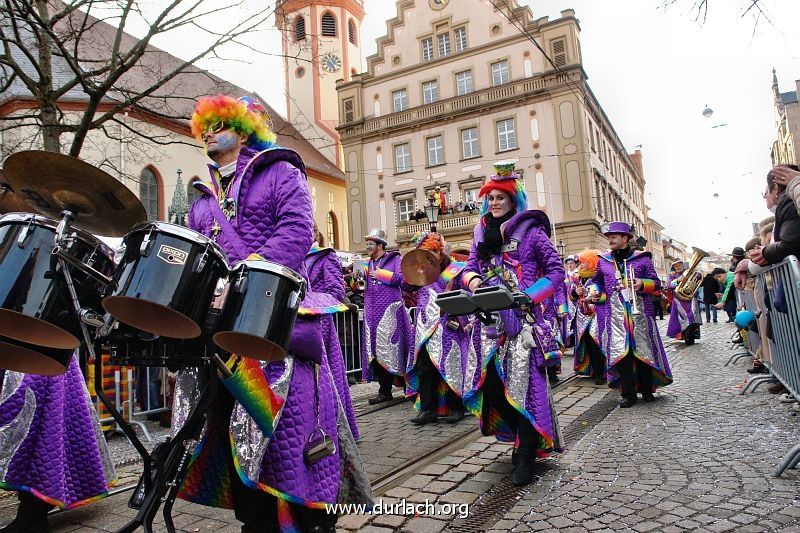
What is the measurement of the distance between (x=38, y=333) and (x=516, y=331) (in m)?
2.84

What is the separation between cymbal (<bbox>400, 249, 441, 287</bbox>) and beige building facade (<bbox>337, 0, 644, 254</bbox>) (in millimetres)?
24016

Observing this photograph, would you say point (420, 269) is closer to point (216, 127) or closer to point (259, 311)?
point (216, 127)

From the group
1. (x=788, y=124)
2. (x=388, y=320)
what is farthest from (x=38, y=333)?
(x=788, y=124)

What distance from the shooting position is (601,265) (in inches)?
273

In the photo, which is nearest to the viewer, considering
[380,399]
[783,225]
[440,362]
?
[783,225]

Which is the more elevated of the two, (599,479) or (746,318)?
(746,318)

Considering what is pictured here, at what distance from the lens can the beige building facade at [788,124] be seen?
47.4 m

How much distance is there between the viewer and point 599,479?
3723 mm

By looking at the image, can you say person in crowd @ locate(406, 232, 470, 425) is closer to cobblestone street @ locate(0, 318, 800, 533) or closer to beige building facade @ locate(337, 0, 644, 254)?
cobblestone street @ locate(0, 318, 800, 533)

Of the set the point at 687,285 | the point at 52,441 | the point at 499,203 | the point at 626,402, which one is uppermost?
the point at 499,203

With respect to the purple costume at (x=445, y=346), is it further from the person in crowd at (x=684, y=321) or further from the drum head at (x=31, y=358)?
the person in crowd at (x=684, y=321)

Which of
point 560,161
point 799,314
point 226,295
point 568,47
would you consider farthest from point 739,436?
point 568,47

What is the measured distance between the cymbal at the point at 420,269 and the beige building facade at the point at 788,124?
48.9 m

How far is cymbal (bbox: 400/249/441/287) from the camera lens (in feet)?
21.3
